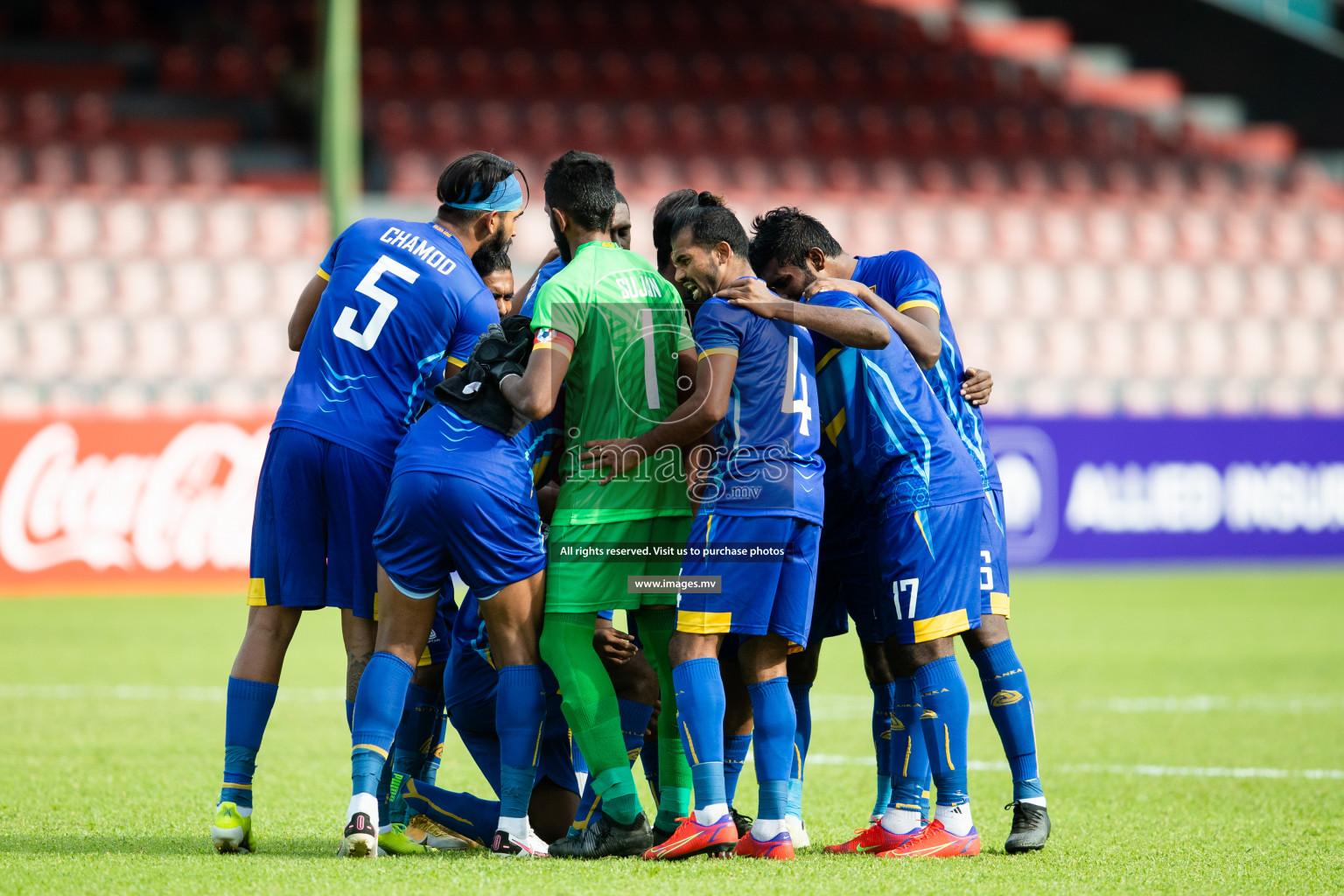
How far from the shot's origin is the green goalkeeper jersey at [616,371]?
4734 mm

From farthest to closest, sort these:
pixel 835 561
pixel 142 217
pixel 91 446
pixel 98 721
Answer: pixel 142 217 → pixel 91 446 → pixel 98 721 → pixel 835 561

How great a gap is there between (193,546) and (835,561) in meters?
9.17

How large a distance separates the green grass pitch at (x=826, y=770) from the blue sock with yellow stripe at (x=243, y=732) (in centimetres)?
22

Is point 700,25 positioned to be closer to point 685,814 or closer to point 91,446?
point 91,446

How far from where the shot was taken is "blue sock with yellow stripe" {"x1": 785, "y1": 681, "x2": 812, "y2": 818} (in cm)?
501

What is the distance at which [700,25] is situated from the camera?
23.9 m

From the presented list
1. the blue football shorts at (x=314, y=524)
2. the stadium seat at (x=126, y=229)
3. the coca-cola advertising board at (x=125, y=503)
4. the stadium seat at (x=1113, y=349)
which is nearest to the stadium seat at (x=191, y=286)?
the stadium seat at (x=126, y=229)

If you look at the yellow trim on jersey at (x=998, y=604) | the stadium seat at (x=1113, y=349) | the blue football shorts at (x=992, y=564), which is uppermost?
the stadium seat at (x=1113, y=349)

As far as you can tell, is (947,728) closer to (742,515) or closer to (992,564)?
(992,564)

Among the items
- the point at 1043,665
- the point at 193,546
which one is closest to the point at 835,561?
the point at 1043,665

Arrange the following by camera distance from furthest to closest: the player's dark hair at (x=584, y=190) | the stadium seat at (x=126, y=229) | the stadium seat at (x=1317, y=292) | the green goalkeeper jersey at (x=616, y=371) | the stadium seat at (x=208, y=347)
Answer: the stadium seat at (x=1317, y=292) → the stadium seat at (x=126, y=229) → the stadium seat at (x=208, y=347) → the player's dark hair at (x=584, y=190) → the green goalkeeper jersey at (x=616, y=371)

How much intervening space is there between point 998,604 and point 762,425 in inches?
42.4

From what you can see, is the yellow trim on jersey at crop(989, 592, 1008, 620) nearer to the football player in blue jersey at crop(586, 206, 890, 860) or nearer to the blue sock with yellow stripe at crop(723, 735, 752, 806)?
the football player in blue jersey at crop(586, 206, 890, 860)

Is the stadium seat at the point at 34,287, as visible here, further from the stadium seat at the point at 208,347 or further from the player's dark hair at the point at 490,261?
the player's dark hair at the point at 490,261
